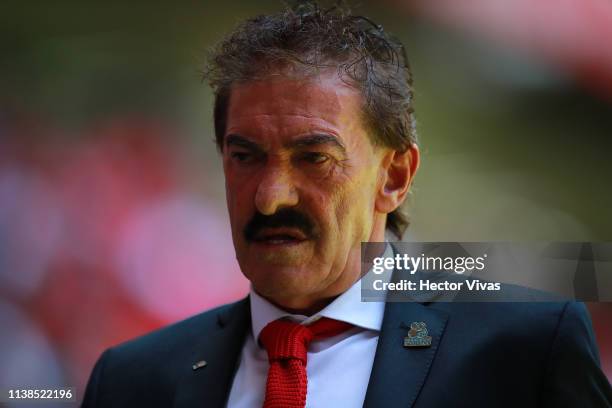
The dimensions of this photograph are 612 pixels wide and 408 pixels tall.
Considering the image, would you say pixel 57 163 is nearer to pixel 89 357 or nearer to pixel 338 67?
pixel 89 357

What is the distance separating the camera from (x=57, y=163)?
2215 mm

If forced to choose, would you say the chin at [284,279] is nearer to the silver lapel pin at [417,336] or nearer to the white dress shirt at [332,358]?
the white dress shirt at [332,358]

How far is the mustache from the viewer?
1.66 meters

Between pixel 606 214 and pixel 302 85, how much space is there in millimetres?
841

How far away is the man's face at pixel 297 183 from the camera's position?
5.48 ft

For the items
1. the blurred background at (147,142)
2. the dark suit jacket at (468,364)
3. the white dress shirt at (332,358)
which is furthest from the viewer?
the blurred background at (147,142)

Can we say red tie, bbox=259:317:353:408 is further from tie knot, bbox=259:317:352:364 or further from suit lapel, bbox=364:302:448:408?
suit lapel, bbox=364:302:448:408

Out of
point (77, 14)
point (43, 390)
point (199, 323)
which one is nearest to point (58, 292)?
point (43, 390)

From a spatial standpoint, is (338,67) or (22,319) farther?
(22,319)

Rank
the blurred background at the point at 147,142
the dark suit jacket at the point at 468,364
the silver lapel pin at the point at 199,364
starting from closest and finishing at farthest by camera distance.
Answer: the dark suit jacket at the point at 468,364 → the silver lapel pin at the point at 199,364 → the blurred background at the point at 147,142

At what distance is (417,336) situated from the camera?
1638 mm

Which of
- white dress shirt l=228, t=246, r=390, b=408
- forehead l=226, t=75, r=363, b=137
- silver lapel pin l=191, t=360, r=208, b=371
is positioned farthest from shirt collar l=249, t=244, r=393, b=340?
forehead l=226, t=75, r=363, b=137

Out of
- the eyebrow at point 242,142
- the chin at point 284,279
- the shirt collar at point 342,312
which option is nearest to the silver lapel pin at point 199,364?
the shirt collar at point 342,312

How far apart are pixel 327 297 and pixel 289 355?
159 mm
